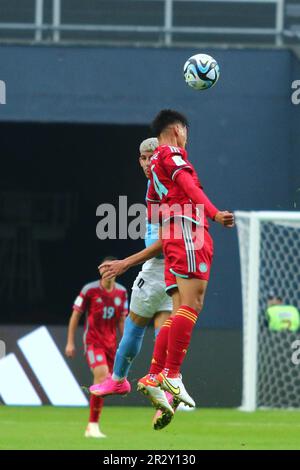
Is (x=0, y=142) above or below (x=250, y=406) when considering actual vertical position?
above

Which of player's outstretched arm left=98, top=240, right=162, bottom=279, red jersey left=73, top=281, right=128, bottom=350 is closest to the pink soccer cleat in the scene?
player's outstretched arm left=98, top=240, right=162, bottom=279

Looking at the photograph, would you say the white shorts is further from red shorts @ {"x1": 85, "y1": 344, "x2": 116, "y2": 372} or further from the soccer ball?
red shorts @ {"x1": 85, "y1": 344, "x2": 116, "y2": 372}

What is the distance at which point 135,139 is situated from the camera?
63.4 ft

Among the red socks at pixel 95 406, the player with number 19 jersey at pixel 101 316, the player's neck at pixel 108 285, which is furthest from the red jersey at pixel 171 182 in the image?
the player's neck at pixel 108 285

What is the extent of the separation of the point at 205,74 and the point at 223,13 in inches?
313

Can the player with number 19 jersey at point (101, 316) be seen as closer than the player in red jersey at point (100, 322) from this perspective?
No

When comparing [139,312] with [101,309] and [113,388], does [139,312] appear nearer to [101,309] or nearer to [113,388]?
[113,388]

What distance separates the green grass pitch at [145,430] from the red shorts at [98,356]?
2.18ft

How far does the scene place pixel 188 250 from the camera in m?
8.18

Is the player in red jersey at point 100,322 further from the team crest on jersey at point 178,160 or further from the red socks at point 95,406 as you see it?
the team crest on jersey at point 178,160

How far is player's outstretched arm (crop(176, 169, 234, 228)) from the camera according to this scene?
7.65m

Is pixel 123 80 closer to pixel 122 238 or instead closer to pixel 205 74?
pixel 122 238

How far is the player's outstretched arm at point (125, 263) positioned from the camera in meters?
8.34
